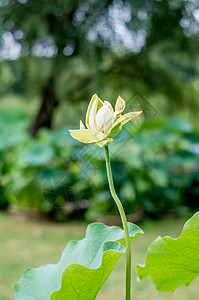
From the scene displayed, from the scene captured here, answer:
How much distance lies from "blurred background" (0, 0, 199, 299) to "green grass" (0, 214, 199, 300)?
24mm

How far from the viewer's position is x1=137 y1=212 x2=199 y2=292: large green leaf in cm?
40

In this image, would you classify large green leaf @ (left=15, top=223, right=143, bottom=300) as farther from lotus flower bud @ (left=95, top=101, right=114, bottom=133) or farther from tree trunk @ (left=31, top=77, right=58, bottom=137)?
tree trunk @ (left=31, top=77, right=58, bottom=137)

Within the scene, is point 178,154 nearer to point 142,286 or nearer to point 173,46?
point 142,286

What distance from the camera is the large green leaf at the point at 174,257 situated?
400 mm

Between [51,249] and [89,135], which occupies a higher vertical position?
[89,135]

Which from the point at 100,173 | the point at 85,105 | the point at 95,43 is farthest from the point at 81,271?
the point at 85,105

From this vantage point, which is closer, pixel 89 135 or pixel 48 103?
pixel 89 135

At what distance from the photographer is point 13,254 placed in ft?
5.86

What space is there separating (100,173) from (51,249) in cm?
64

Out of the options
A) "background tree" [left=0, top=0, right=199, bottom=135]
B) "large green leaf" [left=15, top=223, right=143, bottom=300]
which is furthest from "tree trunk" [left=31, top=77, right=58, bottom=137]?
"large green leaf" [left=15, top=223, right=143, bottom=300]

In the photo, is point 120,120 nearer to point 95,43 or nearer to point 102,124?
point 102,124

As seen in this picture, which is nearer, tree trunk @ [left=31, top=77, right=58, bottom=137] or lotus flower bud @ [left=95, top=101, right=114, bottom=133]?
lotus flower bud @ [left=95, top=101, right=114, bottom=133]

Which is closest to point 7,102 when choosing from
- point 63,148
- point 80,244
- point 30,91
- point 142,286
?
point 30,91

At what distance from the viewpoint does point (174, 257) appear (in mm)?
426
